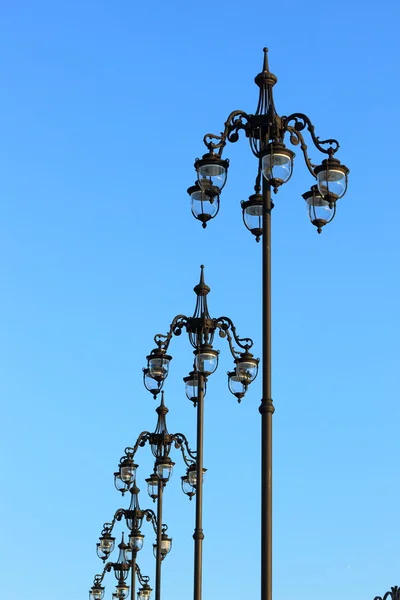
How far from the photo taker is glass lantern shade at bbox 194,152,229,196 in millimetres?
12875

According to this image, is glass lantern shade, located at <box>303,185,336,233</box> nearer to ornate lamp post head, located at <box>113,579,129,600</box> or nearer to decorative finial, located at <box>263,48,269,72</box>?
decorative finial, located at <box>263,48,269,72</box>

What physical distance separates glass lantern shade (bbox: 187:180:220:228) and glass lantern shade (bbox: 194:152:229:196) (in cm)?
9

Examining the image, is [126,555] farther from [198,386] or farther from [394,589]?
[394,589]

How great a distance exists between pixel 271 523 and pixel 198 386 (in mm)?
8334

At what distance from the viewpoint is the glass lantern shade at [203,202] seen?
13.0 meters

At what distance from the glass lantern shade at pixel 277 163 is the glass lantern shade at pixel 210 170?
2.35ft

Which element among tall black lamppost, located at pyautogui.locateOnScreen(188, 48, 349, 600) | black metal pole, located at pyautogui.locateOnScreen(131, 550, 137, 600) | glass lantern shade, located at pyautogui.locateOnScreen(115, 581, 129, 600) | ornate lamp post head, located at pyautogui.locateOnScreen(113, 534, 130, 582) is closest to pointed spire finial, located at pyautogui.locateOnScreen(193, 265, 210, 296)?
tall black lamppost, located at pyautogui.locateOnScreen(188, 48, 349, 600)

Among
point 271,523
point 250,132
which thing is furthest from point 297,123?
point 271,523

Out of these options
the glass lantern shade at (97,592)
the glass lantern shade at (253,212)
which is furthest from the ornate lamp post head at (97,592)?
the glass lantern shade at (253,212)

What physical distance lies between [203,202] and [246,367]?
15.4 feet

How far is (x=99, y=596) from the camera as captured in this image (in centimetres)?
3653

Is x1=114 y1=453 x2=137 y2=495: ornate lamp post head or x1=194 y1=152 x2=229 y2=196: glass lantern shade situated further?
x1=114 y1=453 x2=137 y2=495: ornate lamp post head

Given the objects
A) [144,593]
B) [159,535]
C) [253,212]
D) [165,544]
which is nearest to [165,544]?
[165,544]

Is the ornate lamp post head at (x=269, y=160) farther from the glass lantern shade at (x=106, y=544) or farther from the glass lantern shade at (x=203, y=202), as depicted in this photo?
the glass lantern shade at (x=106, y=544)
